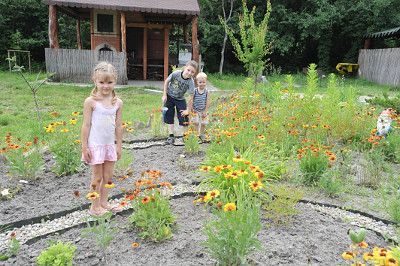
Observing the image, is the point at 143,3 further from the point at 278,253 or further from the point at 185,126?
the point at 278,253

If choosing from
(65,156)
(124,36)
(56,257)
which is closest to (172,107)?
(65,156)

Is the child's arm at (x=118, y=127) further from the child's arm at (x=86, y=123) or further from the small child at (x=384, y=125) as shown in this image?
the small child at (x=384, y=125)

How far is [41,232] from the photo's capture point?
3074 millimetres

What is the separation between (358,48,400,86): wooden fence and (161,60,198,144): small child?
1373 cm

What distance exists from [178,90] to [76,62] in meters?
8.34

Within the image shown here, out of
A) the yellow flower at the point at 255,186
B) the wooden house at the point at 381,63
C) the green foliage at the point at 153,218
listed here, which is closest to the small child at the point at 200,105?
the green foliage at the point at 153,218

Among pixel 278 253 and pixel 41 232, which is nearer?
pixel 278 253

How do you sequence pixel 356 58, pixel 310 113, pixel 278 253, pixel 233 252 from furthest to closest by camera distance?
pixel 356 58 → pixel 310 113 → pixel 278 253 → pixel 233 252

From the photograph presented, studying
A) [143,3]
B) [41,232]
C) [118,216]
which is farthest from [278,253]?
[143,3]

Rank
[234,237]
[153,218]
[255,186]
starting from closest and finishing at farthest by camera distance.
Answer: [234,237] → [255,186] → [153,218]

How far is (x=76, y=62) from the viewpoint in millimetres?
12648

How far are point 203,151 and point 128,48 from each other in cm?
1270

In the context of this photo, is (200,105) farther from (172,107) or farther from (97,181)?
(97,181)

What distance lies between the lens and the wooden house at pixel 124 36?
12.6m
